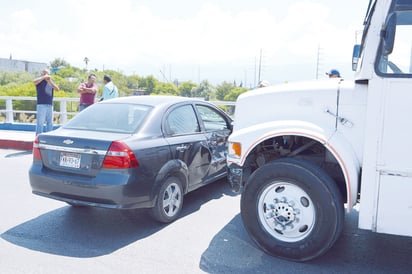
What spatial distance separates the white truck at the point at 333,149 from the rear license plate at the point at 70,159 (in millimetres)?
1713

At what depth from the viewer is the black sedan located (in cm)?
414

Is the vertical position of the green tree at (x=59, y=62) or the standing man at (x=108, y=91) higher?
the green tree at (x=59, y=62)

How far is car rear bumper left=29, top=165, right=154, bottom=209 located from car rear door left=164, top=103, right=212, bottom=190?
2.54 feet

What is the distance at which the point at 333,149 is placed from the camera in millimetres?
3500

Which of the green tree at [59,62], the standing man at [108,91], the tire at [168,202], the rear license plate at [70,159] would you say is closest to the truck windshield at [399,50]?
the tire at [168,202]

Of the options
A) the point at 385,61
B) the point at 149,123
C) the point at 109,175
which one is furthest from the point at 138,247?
the point at 385,61

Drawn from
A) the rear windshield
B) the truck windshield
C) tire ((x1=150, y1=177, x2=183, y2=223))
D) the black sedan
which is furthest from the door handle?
the truck windshield

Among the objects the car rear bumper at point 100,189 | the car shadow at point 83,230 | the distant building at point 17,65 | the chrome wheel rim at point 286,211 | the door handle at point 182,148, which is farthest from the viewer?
the distant building at point 17,65

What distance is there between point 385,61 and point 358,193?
1.23 m

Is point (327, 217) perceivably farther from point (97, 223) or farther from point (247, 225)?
point (97, 223)

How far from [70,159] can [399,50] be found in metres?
3.50

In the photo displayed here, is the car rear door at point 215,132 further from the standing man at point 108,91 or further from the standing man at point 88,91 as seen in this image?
the standing man at point 88,91

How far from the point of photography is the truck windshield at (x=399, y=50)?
3.20m

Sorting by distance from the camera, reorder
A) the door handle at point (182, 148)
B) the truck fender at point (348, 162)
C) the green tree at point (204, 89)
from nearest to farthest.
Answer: the truck fender at point (348, 162), the door handle at point (182, 148), the green tree at point (204, 89)
